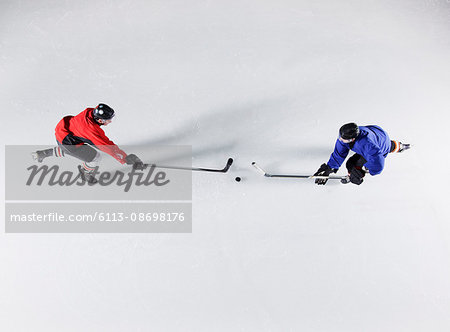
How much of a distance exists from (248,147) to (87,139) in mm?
1145

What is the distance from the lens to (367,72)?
2.61 m

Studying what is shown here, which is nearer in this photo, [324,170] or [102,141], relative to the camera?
[102,141]

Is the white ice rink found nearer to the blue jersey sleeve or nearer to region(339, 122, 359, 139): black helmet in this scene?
the blue jersey sleeve

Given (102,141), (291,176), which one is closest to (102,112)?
(102,141)

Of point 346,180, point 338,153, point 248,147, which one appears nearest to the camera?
point 338,153

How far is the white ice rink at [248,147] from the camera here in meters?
2.11

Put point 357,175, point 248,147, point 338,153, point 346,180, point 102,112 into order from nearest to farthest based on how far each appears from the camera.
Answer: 1. point 102,112
2. point 338,153
3. point 357,175
4. point 346,180
5. point 248,147

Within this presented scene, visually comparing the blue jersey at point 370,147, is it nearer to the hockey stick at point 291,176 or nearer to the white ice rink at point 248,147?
the hockey stick at point 291,176

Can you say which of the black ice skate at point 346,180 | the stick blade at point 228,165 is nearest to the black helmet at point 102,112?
the stick blade at point 228,165

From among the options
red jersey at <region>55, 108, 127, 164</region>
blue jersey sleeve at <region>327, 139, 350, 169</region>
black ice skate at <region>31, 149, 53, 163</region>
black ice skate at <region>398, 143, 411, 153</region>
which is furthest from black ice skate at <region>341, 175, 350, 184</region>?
black ice skate at <region>31, 149, 53, 163</region>

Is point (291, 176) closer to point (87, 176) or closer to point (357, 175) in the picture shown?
point (357, 175)

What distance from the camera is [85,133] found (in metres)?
2.00

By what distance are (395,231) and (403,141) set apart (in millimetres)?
704

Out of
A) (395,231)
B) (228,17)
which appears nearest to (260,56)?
(228,17)
